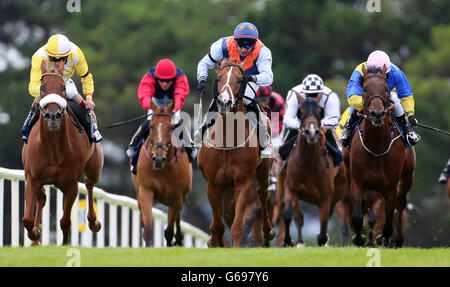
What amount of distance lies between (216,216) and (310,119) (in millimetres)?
1631

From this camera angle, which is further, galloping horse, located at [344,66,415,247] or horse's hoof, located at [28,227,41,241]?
galloping horse, located at [344,66,415,247]

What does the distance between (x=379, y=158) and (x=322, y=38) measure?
19.6 meters

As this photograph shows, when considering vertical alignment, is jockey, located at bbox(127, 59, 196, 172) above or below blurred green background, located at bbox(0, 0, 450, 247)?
below

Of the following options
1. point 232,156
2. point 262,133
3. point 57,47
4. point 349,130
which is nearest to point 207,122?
point 232,156

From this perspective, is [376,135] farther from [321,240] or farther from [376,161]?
[321,240]

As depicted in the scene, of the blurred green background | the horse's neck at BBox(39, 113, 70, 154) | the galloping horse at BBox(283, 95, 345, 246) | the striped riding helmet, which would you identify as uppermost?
the blurred green background

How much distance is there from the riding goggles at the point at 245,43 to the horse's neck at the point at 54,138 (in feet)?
7.41

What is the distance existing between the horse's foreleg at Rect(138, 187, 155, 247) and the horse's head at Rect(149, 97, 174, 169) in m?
0.48

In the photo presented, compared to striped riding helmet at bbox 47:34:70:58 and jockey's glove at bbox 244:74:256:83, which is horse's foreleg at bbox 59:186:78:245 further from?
jockey's glove at bbox 244:74:256:83

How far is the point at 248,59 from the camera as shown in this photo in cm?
1312

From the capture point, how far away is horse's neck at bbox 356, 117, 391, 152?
500 inches

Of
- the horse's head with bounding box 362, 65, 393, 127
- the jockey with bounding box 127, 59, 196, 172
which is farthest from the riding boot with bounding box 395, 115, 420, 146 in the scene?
the jockey with bounding box 127, 59, 196, 172

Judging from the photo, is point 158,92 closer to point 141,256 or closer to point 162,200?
point 162,200

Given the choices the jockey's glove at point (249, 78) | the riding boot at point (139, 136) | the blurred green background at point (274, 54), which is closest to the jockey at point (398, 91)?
the jockey's glove at point (249, 78)
